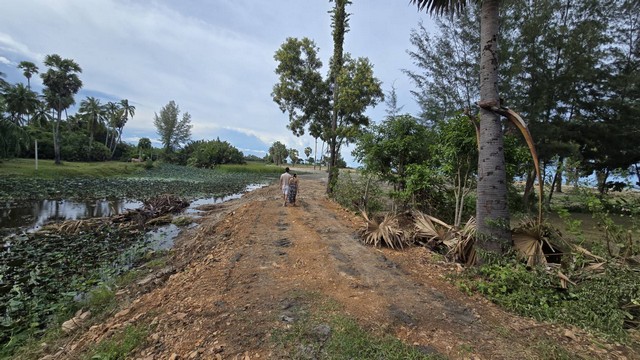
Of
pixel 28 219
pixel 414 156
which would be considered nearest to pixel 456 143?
pixel 414 156

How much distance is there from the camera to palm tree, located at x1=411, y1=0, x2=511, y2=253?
4633 mm

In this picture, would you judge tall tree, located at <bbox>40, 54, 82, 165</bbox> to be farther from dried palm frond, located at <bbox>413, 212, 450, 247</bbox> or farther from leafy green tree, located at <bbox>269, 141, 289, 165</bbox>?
leafy green tree, located at <bbox>269, 141, 289, 165</bbox>

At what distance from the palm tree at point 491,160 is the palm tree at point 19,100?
47.5 m

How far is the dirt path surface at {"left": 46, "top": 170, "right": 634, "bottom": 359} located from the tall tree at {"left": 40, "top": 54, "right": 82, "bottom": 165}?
3824cm

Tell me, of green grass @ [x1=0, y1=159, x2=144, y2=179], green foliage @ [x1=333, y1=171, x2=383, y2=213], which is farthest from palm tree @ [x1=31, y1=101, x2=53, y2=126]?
green foliage @ [x1=333, y1=171, x2=383, y2=213]

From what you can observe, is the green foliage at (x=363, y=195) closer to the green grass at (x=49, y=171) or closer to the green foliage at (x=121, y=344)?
the green foliage at (x=121, y=344)

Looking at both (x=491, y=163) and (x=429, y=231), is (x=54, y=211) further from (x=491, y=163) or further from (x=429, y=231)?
(x=491, y=163)

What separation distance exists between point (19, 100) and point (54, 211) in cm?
3366

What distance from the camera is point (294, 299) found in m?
3.71

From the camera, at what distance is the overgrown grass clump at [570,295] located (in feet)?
10.4

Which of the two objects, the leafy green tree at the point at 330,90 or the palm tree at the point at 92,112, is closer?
the leafy green tree at the point at 330,90

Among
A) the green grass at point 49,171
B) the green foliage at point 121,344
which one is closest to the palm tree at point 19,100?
the green grass at point 49,171

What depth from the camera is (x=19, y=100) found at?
34062 millimetres

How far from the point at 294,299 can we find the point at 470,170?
17.4 ft
